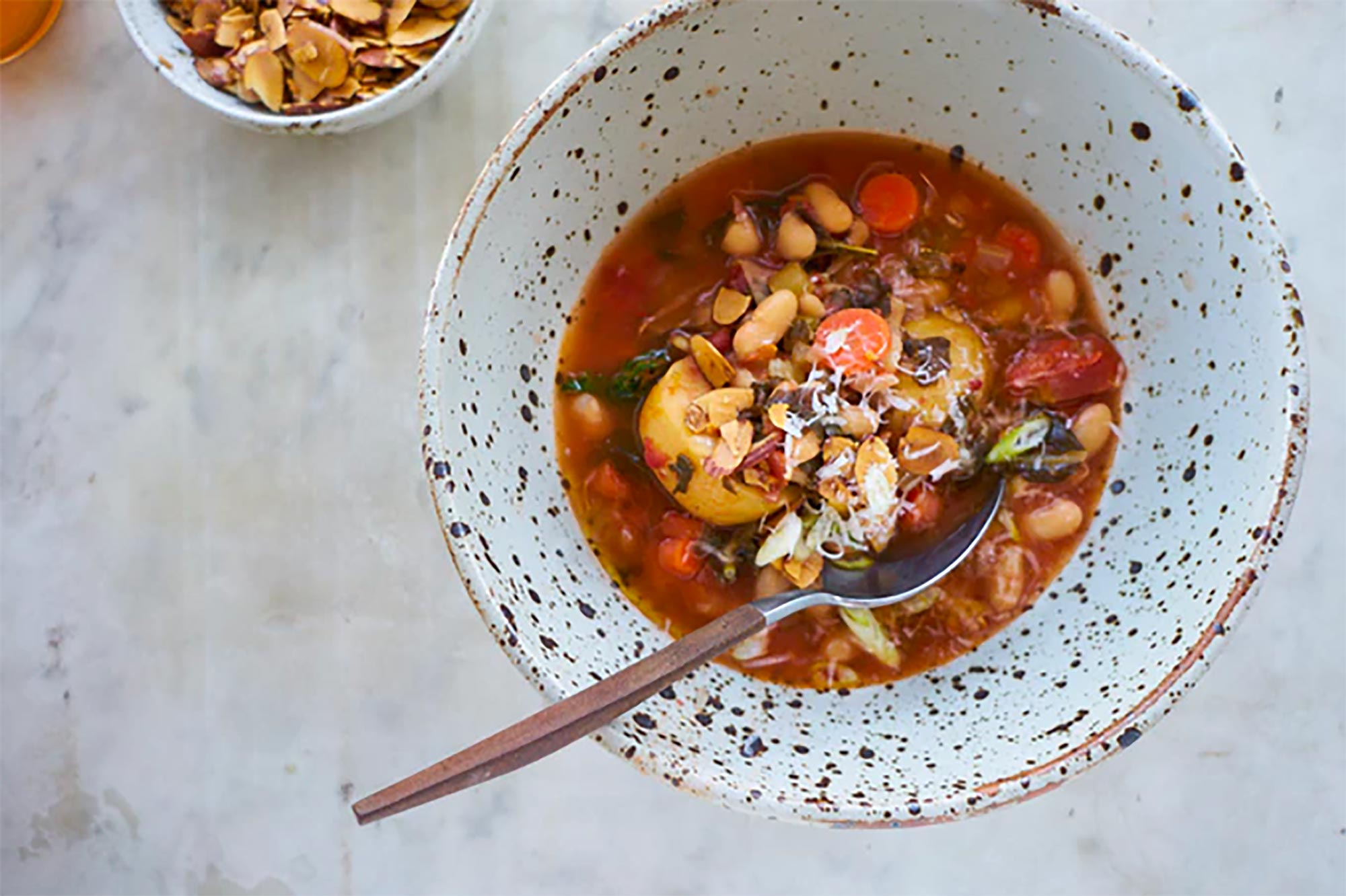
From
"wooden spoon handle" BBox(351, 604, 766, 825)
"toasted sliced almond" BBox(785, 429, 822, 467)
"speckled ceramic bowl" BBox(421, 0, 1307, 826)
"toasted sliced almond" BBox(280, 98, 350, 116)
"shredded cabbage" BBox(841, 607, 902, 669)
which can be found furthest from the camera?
"toasted sliced almond" BBox(280, 98, 350, 116)

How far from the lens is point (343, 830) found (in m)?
1.64

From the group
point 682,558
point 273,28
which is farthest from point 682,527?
point 273,28

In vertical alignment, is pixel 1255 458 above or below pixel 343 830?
above

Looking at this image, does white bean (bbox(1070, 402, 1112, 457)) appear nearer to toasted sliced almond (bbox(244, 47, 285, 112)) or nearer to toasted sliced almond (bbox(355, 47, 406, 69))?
toasted sliced almond (bbox(355, 47, 406, 69))

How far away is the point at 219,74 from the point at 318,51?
0.47 feet

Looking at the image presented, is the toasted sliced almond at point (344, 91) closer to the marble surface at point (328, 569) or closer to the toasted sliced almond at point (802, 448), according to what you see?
the marble surface at point (328, 569)

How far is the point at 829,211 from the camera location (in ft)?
4.87

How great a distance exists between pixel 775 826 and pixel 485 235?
86cm

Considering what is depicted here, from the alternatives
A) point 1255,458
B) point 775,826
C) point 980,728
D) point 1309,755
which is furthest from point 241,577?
point 1309,755

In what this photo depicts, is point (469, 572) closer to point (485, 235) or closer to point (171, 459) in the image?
point (485, 235)

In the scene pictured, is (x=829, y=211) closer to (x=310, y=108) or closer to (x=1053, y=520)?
(x=1053, y=520)

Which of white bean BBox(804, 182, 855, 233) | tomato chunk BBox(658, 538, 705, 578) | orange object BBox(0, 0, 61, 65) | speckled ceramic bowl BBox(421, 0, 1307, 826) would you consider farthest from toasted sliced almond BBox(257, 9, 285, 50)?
tomato chunk BBox(658, 538, 705, 578)

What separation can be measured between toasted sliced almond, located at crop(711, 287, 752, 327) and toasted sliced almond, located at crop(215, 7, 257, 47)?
2.31ft

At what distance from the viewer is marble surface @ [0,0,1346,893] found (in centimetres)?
160
